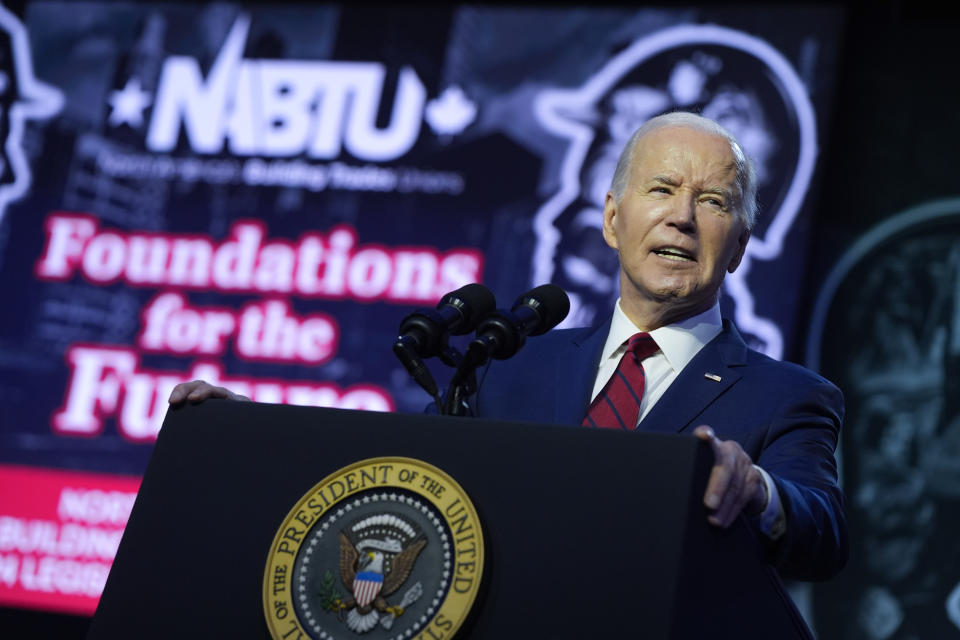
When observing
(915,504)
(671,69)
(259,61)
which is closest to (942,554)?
(915,504)

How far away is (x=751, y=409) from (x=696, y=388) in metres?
0.08

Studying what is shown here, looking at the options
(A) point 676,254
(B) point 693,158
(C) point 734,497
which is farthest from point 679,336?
(C) point 734,497

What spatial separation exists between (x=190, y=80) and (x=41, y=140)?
0.62 metres

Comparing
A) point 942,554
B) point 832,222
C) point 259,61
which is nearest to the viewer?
point 942,554

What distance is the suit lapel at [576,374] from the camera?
63.5 inches

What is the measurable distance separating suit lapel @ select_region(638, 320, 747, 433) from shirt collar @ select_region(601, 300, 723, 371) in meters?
0.06

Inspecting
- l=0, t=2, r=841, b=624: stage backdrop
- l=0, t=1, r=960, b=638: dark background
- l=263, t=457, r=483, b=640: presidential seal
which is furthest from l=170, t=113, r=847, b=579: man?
l=0, t=1, r=960, b=638: dark background

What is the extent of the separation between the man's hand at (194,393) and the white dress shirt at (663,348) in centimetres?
Result: 56

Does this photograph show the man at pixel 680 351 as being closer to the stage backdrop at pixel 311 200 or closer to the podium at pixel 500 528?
the podium at pixel 500 528

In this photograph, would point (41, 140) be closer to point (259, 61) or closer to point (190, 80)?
point (190, 80)

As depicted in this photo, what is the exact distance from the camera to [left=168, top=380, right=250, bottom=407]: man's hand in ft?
4.25

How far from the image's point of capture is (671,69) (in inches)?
158

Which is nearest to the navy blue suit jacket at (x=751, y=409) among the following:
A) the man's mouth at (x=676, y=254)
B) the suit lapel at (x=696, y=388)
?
the suit lapel at (x=696, y=388)

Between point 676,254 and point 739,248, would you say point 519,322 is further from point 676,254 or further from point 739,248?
point 739,248
